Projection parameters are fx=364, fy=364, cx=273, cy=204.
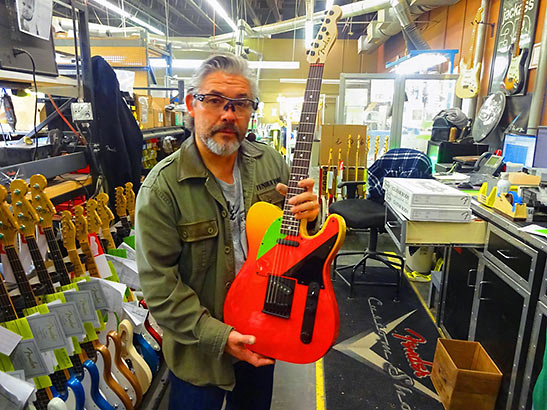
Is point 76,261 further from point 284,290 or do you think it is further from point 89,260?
point 284,290

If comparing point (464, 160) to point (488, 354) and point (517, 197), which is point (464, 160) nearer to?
point (517, 197)

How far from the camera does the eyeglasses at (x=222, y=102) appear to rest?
1.03 meters

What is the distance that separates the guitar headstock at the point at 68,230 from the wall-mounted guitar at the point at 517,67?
13.6 ft

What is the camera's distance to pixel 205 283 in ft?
3.64

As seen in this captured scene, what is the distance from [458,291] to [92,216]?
7.02ft

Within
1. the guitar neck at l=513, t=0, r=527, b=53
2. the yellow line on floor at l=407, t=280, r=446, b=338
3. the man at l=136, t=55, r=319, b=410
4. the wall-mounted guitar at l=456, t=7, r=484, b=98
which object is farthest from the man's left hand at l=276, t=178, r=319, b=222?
the wall-mounted guitar at l=456, t=7, r=484, b=98

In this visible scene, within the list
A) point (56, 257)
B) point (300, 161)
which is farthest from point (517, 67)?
point (56, 257)

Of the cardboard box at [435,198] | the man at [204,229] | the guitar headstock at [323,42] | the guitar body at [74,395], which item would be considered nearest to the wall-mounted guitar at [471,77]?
the cardboard box at [435,198]

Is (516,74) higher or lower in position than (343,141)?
higher

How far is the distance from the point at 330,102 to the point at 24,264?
11703 millimetres

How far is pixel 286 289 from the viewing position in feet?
3.53

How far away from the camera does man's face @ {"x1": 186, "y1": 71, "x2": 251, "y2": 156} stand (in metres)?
1.02

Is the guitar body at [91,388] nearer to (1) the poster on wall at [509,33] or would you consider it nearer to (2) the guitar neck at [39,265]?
(2) the guitar neck at [39,265]

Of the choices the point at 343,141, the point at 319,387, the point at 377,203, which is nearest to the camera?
the point at 319,387
